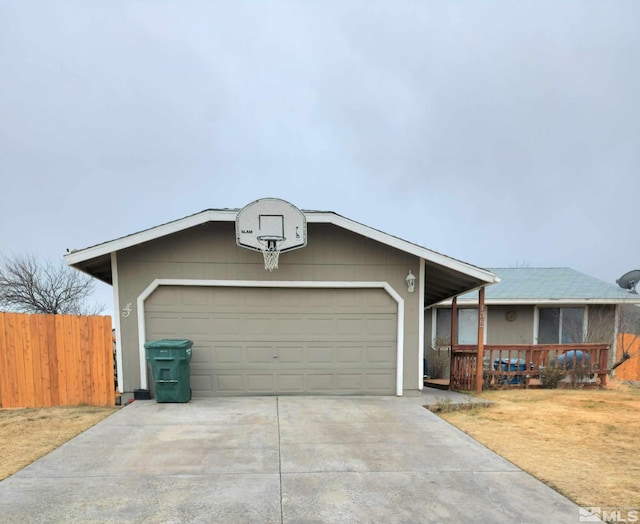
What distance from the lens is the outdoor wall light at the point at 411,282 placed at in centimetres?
720

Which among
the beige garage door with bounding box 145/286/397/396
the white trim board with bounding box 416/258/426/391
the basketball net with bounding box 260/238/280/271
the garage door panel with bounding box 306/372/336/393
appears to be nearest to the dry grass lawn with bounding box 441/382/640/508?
the white trim board with bounding box 416/258/426/391

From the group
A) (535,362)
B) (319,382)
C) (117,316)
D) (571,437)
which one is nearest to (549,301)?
(535,362)

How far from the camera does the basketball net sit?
21.8 ft

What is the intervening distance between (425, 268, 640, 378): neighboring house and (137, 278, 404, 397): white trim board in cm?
582

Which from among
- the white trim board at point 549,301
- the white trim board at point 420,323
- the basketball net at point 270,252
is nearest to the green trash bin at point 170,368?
the basketball net at point 270,252

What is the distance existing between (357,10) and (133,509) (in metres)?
21.0

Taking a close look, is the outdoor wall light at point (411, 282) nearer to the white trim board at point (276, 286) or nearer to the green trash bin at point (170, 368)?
the white trim board at point (276, 286)

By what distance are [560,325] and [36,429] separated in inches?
559

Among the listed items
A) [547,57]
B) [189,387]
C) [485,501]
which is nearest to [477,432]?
[485,501]

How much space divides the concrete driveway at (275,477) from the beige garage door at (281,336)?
157cm

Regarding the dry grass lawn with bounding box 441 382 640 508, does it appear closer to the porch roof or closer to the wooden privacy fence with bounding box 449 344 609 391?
the wooden privacy fence with bounding box 449 344 609 391

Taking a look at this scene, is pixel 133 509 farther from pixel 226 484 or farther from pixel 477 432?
pixel 477 432

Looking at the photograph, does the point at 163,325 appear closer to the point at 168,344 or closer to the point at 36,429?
the point at 168,344

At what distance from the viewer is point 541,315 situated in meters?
12.5
